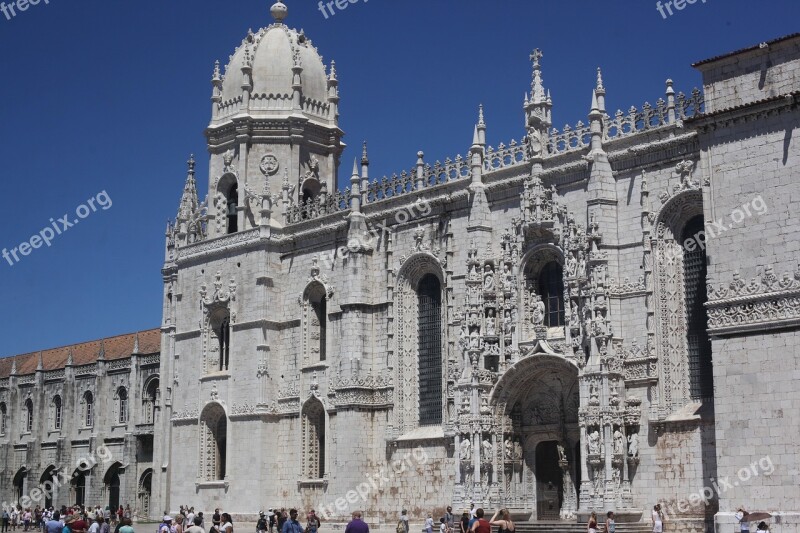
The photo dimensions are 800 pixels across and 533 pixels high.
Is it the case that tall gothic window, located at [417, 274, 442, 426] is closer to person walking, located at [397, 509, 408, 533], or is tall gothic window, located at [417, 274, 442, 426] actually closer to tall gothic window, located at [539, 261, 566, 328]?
person walking, located at [397, 509, 408, 533]

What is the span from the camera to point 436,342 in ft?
129

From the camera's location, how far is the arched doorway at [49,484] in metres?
64.2

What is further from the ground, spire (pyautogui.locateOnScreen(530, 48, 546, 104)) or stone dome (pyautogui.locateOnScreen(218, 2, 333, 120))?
stone dome (pyautogui.locateOnScreen(218, 2, 333, 120))

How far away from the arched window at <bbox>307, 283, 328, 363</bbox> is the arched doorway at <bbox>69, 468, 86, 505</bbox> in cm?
2546

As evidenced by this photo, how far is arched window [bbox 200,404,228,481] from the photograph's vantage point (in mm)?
45094

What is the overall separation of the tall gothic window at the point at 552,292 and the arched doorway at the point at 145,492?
92.7 feet

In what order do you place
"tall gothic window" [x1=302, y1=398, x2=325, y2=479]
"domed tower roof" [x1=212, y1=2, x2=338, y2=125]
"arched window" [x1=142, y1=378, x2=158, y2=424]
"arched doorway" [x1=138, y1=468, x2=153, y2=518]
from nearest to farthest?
"tall gothic window" [x1=302, y1=398, x2=325, y2=479] → "domed tower roof" [x1=212, y1=2, x2=338, y2=125] → "arched doorway" [x1=138, y1=468, x2=153, y2=518] → "arched window" [x1=142, y1=378, x2=158, y2=424]

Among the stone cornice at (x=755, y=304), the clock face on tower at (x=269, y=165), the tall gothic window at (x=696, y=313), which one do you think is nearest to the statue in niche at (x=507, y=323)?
the tall gothic window at (x=696, y=313)

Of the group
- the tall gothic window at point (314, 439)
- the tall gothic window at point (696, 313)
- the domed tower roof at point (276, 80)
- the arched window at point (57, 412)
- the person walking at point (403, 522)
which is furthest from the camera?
the arched window at point (57, 412)

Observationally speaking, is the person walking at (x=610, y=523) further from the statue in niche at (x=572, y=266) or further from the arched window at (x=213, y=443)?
the arched window at (x=213, y=443)

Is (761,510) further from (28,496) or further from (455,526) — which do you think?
(28,496)

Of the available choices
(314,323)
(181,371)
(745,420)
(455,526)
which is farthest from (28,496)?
(745,420)

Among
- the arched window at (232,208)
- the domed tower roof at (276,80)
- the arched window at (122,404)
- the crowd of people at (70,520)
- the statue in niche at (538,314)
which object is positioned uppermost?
the domed tower roof at (276,80)

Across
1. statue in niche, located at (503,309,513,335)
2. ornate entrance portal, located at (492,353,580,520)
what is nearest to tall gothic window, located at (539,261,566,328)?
statue in niche, located at (503,309,513,335)
